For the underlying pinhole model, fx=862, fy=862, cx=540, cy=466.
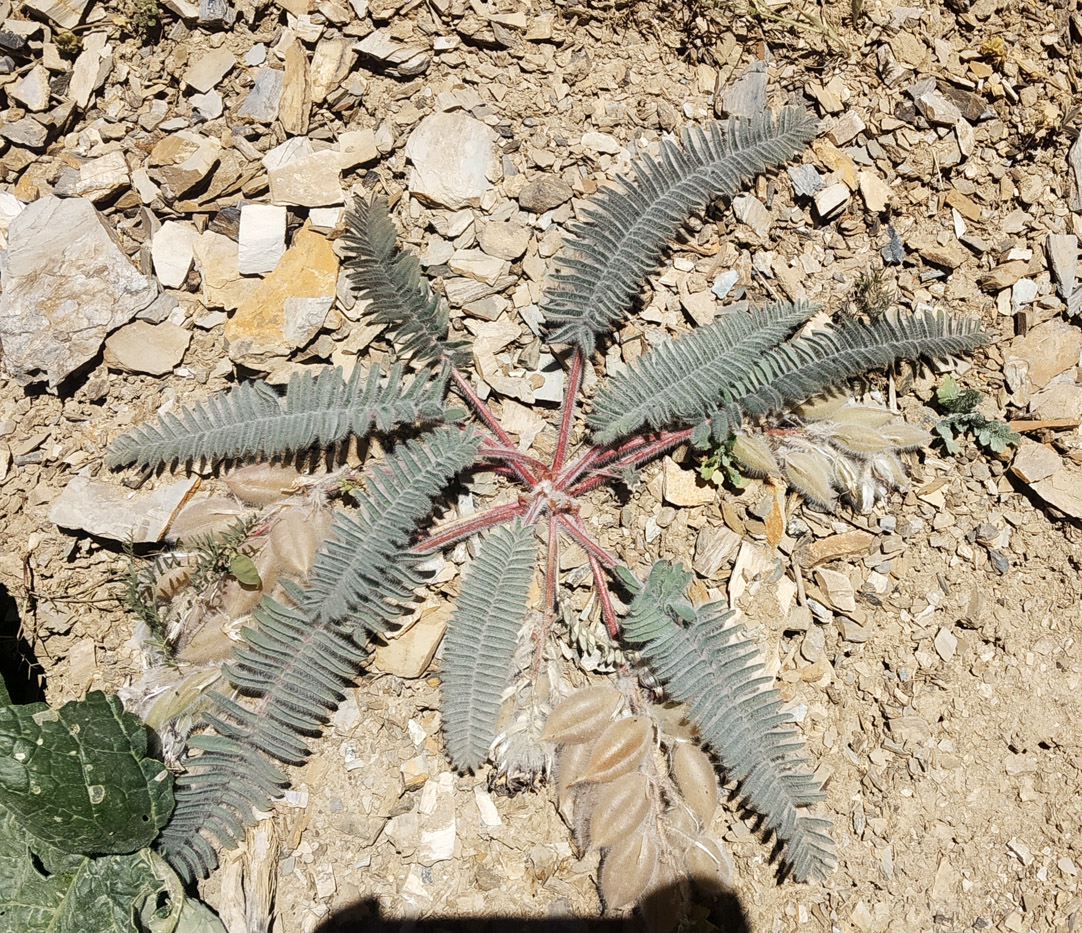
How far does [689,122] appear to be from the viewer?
3135 millimetres

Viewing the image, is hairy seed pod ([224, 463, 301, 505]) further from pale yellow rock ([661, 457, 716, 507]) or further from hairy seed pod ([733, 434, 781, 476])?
hairy seed pod ([733, 434, 781, 476])

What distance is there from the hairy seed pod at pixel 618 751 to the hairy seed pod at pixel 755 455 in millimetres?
926

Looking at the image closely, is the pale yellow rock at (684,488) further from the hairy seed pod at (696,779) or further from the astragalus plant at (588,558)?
the hairy seed pod at (696,779)

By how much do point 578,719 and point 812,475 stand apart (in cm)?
113

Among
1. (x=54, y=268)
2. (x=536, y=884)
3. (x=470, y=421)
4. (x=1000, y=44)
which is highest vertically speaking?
(x=1000, y=44)

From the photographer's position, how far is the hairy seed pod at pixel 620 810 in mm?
2734

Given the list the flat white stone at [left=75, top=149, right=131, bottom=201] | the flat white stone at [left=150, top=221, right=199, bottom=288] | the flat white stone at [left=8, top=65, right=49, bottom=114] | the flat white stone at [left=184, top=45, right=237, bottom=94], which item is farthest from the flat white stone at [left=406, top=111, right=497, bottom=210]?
the flat white stone at [left=8, top=65, right=49, bottom=114]

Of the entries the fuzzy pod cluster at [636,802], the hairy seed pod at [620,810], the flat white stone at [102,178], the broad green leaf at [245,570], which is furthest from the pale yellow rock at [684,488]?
the flat white stone at [102,178]

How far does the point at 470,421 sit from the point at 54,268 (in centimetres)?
152

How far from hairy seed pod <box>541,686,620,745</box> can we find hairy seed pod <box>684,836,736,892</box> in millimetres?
485

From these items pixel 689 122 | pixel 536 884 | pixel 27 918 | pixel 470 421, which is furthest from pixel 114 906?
pixel 689 122

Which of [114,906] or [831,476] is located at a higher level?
[831,476]

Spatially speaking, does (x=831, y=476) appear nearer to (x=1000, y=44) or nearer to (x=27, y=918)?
(x=1000, y=44)

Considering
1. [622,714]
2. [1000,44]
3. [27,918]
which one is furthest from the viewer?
[1000,44]
